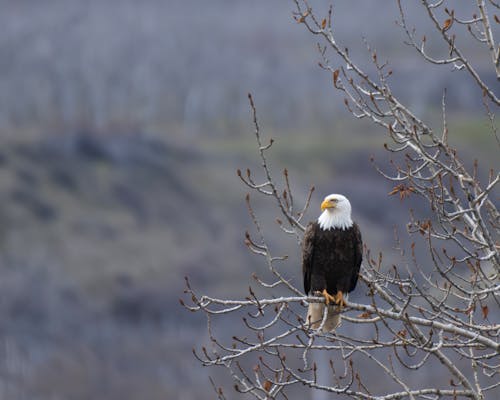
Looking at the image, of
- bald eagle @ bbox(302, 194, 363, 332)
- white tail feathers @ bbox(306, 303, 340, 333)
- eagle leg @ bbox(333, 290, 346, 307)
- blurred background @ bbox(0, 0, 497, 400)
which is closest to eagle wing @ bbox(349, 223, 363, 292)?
bald eagle @ bbox(302, 194, 363, 332)

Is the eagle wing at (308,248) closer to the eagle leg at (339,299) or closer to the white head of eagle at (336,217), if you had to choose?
the white head of eagle at (336,217)

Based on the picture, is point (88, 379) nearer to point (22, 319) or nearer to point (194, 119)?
point (22, 319)

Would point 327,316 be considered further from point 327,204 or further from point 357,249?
point 327,204

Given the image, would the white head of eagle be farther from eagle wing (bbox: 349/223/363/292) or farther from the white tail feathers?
the white tail feathers

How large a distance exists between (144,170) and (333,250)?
130 feet

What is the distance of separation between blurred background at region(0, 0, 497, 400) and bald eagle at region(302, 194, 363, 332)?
74.2 ft

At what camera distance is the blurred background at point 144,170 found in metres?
37.2

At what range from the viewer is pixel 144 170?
49469 mm

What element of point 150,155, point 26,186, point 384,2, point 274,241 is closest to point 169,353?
point 274,241

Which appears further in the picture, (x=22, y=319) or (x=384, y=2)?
(x=384, y=2)

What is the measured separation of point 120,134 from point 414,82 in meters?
14.7

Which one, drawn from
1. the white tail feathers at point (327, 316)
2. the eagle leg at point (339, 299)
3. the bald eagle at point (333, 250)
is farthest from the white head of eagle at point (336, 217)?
the white tail feathers at point (327, 316)

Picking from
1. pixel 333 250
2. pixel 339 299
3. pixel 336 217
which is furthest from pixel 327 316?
pixel 336 217

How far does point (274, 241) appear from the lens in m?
42.4
